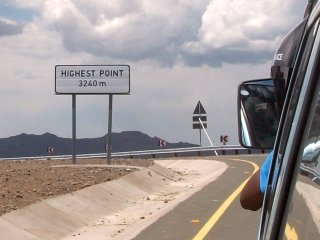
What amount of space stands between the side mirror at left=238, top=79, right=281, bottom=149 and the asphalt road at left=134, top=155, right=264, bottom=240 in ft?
22.5

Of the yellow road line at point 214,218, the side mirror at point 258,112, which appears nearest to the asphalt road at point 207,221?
the yellow road line at point 214,218

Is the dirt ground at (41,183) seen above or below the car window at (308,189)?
below

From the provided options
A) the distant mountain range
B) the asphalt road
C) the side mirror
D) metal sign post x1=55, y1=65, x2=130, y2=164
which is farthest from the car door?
the distant mountain range

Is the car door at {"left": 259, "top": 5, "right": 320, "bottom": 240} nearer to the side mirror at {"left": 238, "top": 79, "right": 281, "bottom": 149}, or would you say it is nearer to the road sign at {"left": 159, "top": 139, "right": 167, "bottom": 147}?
the side mirror at {"left": 238, "top": 79, "right": 281, "bottom": 149}

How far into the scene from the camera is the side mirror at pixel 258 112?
3.14 metres

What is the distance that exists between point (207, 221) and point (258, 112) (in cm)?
878

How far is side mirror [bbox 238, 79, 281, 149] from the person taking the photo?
314cm

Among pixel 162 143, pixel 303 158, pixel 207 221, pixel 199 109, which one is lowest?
pixel 207 221

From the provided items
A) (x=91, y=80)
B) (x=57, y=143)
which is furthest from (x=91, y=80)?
(x=57, y=143)

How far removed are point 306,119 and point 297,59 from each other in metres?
0.51

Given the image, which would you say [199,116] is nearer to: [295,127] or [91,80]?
[91,80]

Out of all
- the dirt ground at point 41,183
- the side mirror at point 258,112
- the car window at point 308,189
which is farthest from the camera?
the dirt ground at point 41,183

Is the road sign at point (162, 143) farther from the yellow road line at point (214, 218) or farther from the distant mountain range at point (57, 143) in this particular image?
the yellow road line at point (214, 218)

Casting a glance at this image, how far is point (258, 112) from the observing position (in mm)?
3164
